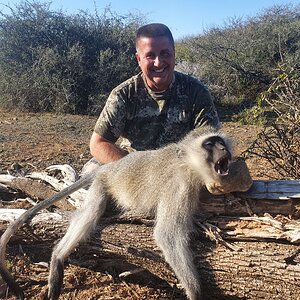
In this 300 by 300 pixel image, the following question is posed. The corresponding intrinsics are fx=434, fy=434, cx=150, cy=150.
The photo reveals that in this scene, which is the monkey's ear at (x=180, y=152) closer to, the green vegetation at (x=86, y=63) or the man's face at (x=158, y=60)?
the man's face at (x=158, y=60)

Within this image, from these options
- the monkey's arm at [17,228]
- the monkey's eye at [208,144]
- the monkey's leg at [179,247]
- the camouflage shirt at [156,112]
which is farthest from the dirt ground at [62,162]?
the monkey's eye at [208,144]

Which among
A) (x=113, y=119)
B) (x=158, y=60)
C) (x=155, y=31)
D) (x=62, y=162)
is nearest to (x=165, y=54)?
(x=158, y=60)

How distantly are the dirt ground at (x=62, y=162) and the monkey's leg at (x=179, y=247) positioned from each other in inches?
15.2

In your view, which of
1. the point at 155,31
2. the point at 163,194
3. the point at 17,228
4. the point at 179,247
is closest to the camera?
the point at 179,247

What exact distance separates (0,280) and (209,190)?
177cm

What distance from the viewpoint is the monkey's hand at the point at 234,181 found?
2869 mm

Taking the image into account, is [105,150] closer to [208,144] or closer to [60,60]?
[208,144]

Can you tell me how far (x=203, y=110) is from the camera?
4070 mm

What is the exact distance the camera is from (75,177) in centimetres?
433

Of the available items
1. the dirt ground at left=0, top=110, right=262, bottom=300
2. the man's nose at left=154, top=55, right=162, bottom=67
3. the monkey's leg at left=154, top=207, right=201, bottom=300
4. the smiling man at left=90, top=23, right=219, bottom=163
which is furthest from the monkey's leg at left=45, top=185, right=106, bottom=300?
the man's nose at left=154, top=55, right=162, bottom=67

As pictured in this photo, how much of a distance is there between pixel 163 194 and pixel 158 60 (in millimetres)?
1526

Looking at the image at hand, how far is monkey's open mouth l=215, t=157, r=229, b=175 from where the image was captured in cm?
288

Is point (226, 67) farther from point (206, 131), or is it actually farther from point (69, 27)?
point (206, 131)

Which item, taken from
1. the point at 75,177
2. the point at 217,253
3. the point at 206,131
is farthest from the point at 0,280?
the point at 206,131
